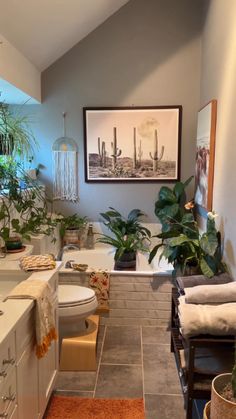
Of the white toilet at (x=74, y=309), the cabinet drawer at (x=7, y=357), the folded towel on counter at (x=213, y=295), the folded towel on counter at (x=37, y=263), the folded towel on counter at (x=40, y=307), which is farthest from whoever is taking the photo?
the white toilet at (x=74, y=309)

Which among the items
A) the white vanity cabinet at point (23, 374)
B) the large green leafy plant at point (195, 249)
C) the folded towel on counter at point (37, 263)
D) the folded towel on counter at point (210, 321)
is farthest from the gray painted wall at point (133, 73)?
the white vanity cabinet at point (23, 374)

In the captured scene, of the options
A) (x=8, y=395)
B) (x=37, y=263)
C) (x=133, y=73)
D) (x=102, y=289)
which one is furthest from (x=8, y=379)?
(x=133, y=73)

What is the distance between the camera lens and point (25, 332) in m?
1.60

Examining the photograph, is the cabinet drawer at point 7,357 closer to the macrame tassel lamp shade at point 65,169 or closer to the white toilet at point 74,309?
the white toilet at point 74,309

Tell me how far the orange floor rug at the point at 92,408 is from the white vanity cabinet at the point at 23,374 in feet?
0.70

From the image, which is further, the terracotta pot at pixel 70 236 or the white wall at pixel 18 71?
the terracotta pot at pixel 70 236

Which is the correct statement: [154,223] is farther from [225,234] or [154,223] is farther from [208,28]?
[208,28]

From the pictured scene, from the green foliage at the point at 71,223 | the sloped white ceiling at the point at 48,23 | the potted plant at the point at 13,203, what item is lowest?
the green foliage at the point at 71,223

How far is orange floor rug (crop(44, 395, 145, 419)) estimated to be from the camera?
211cm

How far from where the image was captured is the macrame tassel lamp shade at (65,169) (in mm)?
4188

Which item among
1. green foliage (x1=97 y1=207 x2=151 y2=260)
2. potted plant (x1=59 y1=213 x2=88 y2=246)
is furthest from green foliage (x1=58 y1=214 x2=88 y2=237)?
green foliage (x1=97 y1=207 x2=151 y2=260)

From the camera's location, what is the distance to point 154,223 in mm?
4238

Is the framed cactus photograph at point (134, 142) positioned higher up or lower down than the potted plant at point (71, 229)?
higher up

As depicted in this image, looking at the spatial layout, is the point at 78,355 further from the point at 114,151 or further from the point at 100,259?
the point at 114,151
